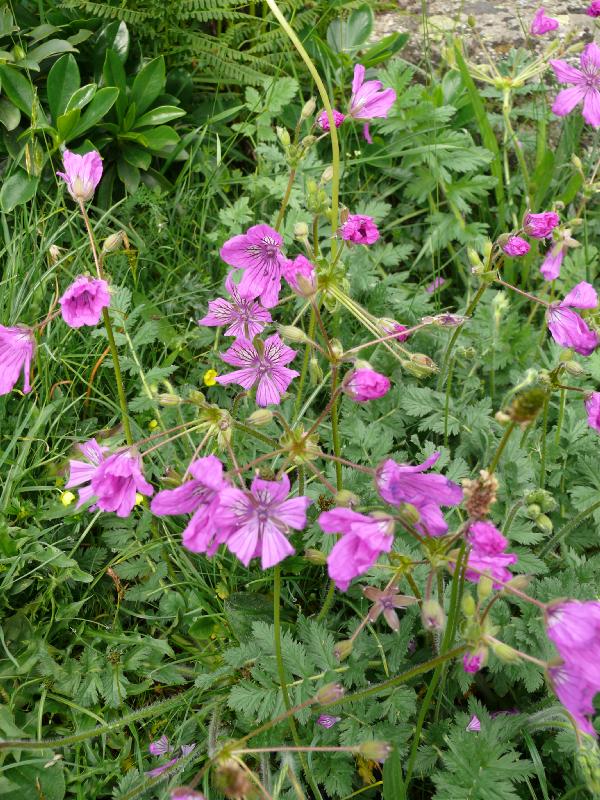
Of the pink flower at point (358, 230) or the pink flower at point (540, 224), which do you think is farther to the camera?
the pink flower at point (540, 224)

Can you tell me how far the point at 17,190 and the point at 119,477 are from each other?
72.2 inches

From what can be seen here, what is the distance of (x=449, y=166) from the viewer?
10.7 ft

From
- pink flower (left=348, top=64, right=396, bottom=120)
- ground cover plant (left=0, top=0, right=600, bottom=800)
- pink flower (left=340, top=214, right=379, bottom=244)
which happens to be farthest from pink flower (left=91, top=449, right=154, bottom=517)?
pink flower (left=348, top=64, right=396, bottom=120)

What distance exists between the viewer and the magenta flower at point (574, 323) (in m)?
1.96

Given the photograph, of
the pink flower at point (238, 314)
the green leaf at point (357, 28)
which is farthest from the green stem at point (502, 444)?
the green leaf at point (357, 28)

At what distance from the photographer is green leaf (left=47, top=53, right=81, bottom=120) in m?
3.06

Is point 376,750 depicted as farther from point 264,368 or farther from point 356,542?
point 264,368

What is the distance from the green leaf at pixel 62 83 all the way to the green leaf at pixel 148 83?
9.9 inches

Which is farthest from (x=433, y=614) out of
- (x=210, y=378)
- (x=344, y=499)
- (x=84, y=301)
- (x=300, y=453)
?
(x=210, y=378)

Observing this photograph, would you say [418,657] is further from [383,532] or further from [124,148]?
[124,148]

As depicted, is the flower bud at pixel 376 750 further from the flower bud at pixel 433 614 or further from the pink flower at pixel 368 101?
the pink flower at pixel 368 101

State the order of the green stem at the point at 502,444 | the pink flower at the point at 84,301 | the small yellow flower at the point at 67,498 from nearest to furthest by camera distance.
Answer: the green stem at the point at 502,444, the pink flower at the point at 84,301, the small yellow flower at the point at 67,498

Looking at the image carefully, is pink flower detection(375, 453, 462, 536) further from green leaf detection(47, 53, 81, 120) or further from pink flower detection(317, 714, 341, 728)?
green leaf detection(47, 53, 81, 120)

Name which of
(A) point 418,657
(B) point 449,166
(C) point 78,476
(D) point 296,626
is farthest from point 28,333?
(B) point 449,166
